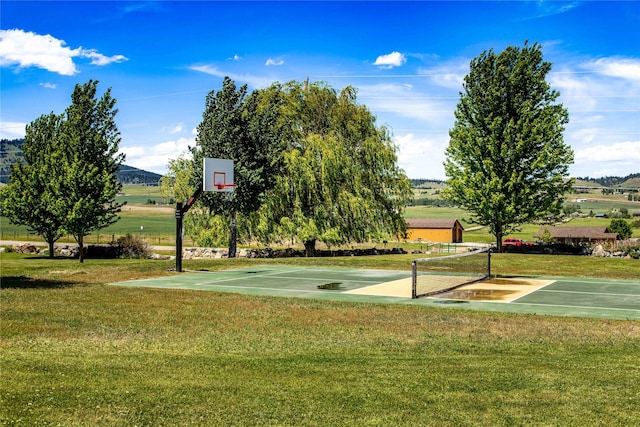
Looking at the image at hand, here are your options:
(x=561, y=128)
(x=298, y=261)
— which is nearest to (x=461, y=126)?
(x=561, y=128)

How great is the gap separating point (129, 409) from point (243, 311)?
8.61 meters

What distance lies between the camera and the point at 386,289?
21719mm

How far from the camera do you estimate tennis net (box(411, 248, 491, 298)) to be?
22087 millimetres

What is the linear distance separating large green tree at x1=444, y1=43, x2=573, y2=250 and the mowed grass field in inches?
885

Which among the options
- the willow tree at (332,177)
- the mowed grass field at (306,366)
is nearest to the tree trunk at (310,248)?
the willow tree at (332,177)

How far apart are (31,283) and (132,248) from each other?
867 inches

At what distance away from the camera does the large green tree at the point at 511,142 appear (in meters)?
37.0

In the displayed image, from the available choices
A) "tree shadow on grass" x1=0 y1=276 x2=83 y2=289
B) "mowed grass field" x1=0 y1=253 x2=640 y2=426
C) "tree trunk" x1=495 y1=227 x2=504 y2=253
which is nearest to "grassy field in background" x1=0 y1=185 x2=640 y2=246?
"tree trunk" x1=495 y1=227 x2=504 y2=253

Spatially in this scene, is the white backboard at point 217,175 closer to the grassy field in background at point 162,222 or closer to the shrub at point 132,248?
the shrub at point 132,248

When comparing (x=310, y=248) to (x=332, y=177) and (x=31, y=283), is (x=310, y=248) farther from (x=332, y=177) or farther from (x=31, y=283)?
(x=31, y=283)

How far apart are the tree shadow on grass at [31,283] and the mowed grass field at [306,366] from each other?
3918 millimetres

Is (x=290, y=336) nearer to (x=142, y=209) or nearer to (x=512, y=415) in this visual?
(x=512, y=415)

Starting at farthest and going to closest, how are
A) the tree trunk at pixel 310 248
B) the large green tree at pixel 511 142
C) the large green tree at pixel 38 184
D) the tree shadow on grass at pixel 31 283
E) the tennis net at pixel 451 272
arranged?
1. the tree trunk at pixel 310 248
2. the large green tree at pixel 38 184
3. the large green tree at pixel 511 142
4. the tennis net at pixel 451 272
5. the tree shadow on grass at pixel 31 283

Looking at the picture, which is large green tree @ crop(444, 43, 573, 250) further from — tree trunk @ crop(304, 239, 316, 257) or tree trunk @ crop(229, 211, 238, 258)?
tree trunk @ crop(229, 211, 238, 258)
